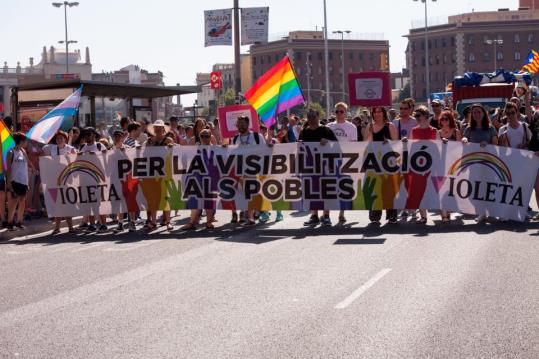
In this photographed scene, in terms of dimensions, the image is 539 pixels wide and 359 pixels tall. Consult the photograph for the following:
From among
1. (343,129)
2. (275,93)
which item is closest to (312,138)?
(343,129)

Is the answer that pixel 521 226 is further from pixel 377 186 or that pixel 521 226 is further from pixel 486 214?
pixel 377 186

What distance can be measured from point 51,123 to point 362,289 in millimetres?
10001

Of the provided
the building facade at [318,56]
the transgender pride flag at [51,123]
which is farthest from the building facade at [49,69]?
the transgender pride flag at [51,123]

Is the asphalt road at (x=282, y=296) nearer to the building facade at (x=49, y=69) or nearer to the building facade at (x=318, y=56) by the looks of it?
the building facade at (x=49, y=69)

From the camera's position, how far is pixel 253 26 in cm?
3488

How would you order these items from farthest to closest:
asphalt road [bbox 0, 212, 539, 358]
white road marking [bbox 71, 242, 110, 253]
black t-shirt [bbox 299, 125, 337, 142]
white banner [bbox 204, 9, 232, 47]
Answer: white banner [bbox 204, 9, 232, 47] < black t-shirt [bbox 299, 125, 337, 142] < white road marking [bbox 71, 242, 110, 253] < asphalt road [bbox 0, 212, 539, 358]

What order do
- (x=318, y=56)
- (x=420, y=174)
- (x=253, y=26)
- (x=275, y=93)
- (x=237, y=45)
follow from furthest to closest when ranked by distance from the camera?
(x=318, y=56), (x=253, y=26), (x=237, y=45), (x=275, y=93), (x=420, y=174)

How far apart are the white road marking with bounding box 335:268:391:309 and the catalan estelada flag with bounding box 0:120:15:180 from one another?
8.95 m

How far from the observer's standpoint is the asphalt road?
24.4 ft

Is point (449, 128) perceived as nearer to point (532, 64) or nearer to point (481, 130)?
point (481, 130)

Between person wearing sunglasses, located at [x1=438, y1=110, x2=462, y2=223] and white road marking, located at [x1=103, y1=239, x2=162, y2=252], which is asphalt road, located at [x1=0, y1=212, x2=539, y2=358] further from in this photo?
person wearing sunglasses, located at [x1=438, y1=110, x2=462, y2=223]

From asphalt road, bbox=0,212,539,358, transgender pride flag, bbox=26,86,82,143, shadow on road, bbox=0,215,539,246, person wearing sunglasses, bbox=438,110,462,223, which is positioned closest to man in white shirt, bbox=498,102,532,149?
person wearing sunglasses, bbox=438,110,462,223

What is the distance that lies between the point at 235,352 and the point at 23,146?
11893 millimetres

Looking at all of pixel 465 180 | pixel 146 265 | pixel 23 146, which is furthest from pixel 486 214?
pixel 23 146
